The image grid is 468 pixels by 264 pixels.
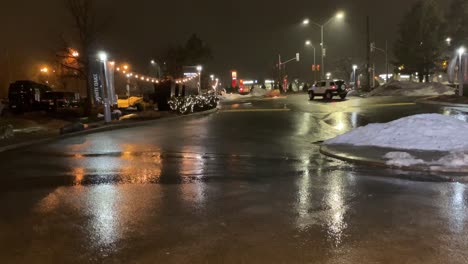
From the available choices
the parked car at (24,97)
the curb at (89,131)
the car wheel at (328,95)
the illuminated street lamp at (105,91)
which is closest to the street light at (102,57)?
the illuminated street lamp at (105,91)

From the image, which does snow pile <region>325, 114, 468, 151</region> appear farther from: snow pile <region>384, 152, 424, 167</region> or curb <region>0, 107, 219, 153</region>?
curb <region>0, 107, 219, 153</region>

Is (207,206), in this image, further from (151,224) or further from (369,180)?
(369,180)

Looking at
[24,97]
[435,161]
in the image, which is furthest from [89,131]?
[24,97]

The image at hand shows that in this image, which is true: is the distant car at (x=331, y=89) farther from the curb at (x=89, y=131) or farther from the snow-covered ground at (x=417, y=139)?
the snow-covered ground at (x=417, y=139)

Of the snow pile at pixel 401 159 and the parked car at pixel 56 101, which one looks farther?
the parked car at pixel 56 101

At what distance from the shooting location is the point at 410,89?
5119 cm

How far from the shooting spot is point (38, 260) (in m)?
5.71

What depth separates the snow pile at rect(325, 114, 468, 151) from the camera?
13.0 metres

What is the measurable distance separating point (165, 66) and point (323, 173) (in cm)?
7553

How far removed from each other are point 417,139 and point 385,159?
2.18m

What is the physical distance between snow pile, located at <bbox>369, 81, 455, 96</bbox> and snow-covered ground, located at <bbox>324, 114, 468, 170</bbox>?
36695 mm

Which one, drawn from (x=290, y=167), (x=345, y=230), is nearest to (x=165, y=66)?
(x=290, y=167)

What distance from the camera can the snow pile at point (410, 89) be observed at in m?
49.9

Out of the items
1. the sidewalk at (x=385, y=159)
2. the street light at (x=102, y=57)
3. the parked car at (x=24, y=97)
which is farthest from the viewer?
the parked car at (x=24, y=97)
